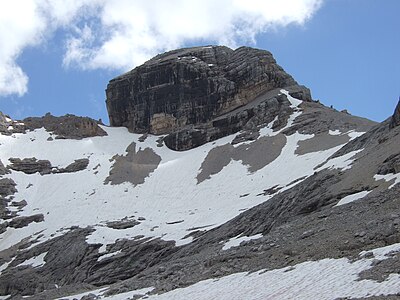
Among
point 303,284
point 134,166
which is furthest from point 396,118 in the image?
point 134,166

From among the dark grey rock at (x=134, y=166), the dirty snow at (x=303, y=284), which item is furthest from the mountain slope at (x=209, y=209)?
the dark grey rock at (x=134, y=166)

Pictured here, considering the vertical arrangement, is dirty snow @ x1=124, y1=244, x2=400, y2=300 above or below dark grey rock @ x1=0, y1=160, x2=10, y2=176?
below

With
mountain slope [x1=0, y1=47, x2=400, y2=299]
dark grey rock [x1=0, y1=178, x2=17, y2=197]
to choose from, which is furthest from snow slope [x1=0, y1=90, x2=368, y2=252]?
dark grey rock [x1=0, y1=178, x2=17, y2=197]

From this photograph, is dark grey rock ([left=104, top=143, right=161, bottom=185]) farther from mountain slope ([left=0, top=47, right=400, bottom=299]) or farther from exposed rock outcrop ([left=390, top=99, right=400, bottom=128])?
exposed rock outcrop ([left=390, top=99, right=400, bottom=128])

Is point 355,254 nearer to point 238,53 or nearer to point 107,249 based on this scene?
point 107,249

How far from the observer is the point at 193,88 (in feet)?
313

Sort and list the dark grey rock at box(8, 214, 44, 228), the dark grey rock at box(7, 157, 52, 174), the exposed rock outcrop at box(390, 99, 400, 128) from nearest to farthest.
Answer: the exposed rock outcrop at box(390, 99, 400, 128)
the dark grey rock at box(8, 214, 44, 228)
the dark grey rock at box(7, 157, 52, 174)

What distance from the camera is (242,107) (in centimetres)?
→ 8838

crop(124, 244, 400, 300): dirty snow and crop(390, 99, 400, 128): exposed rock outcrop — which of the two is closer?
crop(124, 244, 400, 300): dirty snow

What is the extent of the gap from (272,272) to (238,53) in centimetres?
8190

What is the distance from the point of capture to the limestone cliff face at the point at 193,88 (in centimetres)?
8975

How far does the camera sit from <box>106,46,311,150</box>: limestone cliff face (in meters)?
89.8

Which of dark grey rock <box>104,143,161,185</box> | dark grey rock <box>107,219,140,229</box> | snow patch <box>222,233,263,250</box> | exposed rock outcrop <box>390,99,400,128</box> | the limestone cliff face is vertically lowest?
snow patch <box>222,233,263,250</box>

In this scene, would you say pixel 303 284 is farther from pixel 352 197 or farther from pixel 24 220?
pixel 24 220
